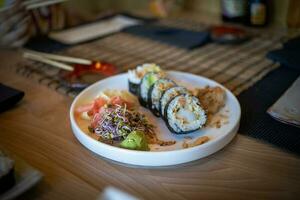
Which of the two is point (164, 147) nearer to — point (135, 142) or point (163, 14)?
point (135, 142)

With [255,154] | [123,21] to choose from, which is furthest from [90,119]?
[123,21]

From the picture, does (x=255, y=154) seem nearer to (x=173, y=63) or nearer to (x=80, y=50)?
(x=173, y=63)

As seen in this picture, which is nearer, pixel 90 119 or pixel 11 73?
pixel 90 119

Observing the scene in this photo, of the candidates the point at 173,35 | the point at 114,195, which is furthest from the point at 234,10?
the point at 114,195

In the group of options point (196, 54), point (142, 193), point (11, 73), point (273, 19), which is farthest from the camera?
point (273, 19)

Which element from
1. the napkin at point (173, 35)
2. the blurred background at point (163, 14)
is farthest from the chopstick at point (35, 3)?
the napkin at point (173, 35)
